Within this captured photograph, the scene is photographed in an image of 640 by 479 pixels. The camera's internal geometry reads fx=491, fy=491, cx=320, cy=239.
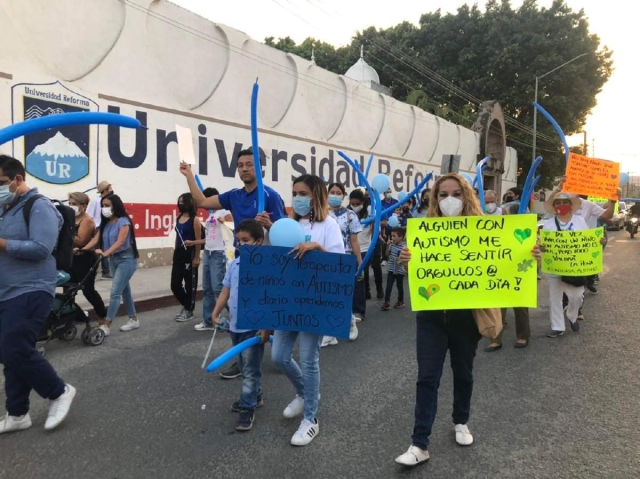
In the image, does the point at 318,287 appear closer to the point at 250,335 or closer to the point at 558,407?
the point at 250,335

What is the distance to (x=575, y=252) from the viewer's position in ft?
17.6

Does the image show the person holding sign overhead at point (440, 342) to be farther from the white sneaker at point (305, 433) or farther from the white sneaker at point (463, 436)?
the white sneaker at point (305, 433)

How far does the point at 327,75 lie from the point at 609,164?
11.5m

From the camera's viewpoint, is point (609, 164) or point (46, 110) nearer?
point (609, 164)

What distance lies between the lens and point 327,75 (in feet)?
53.4

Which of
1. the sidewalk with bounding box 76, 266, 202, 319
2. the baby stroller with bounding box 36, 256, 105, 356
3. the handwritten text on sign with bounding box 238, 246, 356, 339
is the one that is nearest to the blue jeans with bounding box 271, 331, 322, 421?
the handwritten text on sign with bounding box 238, 246, 356, 339

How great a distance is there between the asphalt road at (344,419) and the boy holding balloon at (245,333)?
0.14 m

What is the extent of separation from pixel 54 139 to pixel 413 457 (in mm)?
8515

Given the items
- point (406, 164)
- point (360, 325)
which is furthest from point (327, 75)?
point (360, 325)

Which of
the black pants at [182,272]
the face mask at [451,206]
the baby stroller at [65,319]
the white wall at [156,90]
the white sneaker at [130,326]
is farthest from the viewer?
the white wall at [156,90]

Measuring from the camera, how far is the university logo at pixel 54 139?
27.6ft

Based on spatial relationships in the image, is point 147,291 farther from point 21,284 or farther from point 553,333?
point 553,333

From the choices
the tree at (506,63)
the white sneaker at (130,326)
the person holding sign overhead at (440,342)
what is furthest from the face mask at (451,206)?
the tree at (506,63)

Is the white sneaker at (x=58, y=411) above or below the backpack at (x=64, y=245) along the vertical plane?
below
